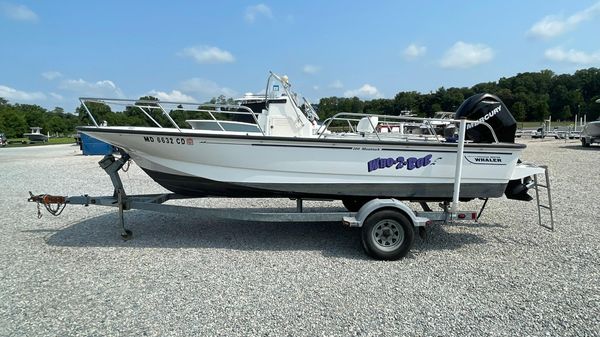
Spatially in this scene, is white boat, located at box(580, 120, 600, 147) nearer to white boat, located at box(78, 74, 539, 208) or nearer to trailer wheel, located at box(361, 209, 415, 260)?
white boat, located at box(78, 74, 539, 208)

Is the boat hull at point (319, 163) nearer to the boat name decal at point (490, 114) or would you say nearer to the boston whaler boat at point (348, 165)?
the boston whaler boat at point (348, 165)

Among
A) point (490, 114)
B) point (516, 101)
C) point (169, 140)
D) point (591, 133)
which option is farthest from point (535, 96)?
point (169, 140)

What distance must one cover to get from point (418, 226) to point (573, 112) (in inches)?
3679

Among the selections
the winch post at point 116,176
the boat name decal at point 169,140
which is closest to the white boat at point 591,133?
the boat name decal at point 169,140

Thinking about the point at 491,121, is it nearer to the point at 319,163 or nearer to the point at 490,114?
the point at 490,114

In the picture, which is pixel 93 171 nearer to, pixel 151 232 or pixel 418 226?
pixel 151 232

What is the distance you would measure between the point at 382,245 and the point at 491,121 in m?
2.26

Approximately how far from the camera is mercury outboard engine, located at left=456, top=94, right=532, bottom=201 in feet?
15.8

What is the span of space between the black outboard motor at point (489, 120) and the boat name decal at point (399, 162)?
84 cm

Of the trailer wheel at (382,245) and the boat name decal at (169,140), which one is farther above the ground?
the boat name decal at (169,140)

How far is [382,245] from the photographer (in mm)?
4391

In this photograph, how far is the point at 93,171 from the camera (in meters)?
12.9

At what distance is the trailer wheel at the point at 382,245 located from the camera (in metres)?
4.31

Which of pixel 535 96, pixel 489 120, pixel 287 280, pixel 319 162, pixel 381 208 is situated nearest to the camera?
pixel 287 280
